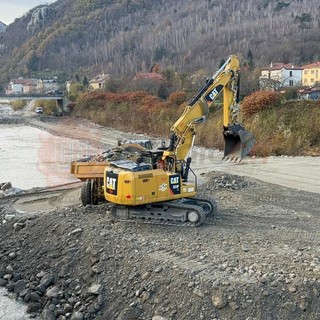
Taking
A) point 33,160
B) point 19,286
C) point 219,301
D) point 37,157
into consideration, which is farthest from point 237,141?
point 37,157

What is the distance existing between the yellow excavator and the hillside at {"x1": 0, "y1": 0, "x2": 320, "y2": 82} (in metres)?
69.2

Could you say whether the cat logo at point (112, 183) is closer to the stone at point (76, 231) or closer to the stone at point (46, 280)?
the stone at point (76, 231)

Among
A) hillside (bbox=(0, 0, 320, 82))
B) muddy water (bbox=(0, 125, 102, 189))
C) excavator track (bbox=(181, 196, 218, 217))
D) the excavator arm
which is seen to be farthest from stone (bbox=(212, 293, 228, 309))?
hillside (bbox=(0, 0, 320, 82))

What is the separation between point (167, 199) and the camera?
1155 centimetres

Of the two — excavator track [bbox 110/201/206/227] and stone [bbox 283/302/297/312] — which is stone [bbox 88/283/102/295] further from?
stone [bbox 283/302/297/312]

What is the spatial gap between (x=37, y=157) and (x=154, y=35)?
114m

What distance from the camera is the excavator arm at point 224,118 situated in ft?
41.3

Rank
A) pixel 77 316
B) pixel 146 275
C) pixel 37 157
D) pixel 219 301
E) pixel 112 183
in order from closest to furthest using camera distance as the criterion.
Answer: pixel 219 301 < pixel 77 316 < pixel 146 275 < pixel 112 183 < pixel 37 157

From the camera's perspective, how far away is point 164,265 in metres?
9.48

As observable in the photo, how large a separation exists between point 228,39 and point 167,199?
345ft

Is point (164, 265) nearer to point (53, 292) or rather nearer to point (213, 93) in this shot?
point (53, 292)

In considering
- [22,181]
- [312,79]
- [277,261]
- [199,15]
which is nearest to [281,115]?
[22,181]

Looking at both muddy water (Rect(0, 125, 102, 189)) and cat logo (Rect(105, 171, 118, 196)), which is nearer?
cat logo (Rect(105, 171, 118, 196))

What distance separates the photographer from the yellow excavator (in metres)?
11.3
